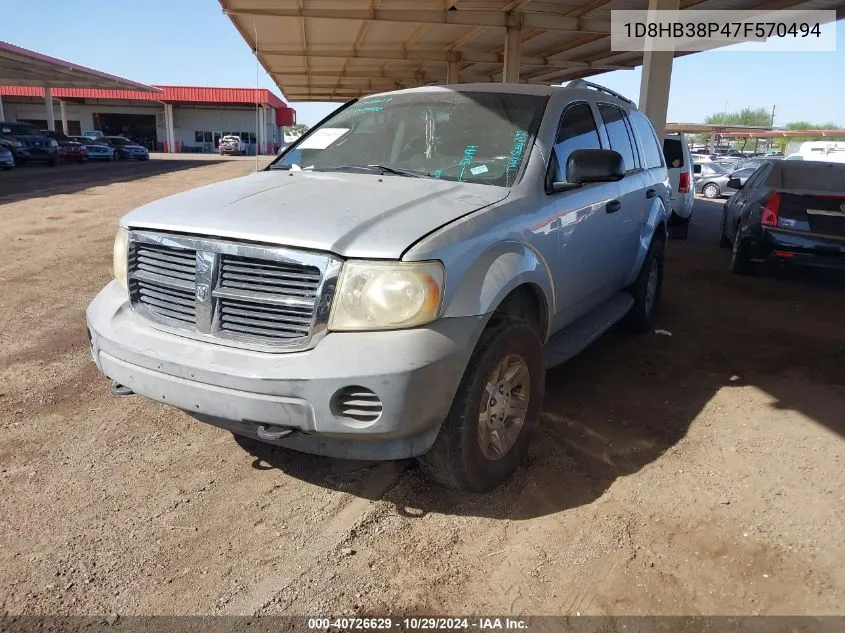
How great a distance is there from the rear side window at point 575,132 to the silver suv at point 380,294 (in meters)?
0.04

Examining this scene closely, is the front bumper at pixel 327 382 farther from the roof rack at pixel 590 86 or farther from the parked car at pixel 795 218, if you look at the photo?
the parked car at pixel 795 218

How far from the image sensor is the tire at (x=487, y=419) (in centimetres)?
274

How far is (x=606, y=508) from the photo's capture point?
3.03 metres

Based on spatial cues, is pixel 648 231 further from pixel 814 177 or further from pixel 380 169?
pixel 814 177

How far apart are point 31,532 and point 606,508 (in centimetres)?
253

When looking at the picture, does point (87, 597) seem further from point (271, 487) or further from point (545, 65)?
point (545, 65)

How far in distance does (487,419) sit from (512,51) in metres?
13.4

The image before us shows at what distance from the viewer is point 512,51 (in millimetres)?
14531

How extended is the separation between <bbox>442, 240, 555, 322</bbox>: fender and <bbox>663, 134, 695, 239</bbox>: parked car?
8.89 metres

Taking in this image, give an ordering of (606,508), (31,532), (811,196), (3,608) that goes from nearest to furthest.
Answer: (3,608) < (31,532) < (606,508) < (811,196)

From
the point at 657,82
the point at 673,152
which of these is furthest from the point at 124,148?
the point at 673,152

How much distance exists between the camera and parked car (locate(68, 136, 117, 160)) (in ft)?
109

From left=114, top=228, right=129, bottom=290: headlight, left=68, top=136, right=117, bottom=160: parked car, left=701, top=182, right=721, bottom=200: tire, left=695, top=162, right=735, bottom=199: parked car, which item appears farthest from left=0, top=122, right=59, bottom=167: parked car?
left=114, top=228, right=129, bottom=290: headlight

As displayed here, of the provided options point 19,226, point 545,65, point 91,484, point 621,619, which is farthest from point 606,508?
point 545,65
